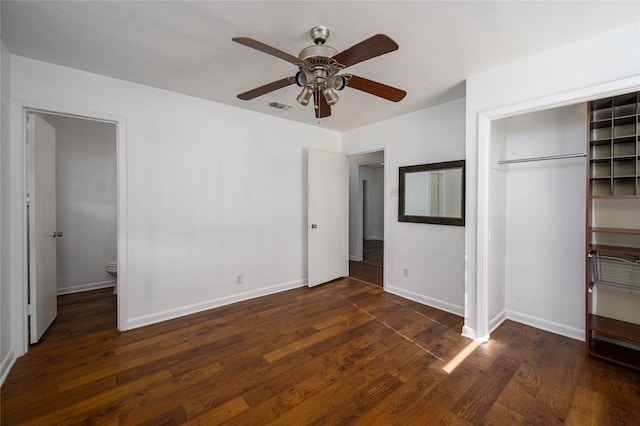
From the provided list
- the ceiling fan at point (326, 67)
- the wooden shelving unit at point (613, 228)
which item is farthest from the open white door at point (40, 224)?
the wooden shelving unit at point (613, 228)

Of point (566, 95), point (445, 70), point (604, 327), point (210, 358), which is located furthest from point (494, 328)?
point (210, 358)

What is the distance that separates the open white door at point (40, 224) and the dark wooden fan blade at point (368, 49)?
2.81 m

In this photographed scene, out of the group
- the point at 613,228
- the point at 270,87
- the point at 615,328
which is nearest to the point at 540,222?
the point at 613,228

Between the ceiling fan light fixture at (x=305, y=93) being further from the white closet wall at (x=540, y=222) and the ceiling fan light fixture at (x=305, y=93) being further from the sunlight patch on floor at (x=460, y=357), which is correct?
the sunlight patch on floor at (x=460, y=357)

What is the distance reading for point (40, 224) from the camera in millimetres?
2600

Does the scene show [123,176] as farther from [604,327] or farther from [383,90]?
[604,327]

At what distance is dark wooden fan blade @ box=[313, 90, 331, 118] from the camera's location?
6.64 ft

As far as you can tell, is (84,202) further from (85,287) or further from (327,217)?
(327,217)

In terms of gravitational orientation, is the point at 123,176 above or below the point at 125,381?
above

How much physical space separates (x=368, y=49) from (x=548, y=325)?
3119 millimetres

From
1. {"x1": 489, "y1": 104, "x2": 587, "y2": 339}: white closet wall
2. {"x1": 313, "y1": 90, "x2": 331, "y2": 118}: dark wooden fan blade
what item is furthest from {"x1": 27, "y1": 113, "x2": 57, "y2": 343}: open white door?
{"x1": 489, "y1": 104, "x2": 587, "y2": 339}: white closet wall

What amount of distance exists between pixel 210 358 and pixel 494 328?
2.74m

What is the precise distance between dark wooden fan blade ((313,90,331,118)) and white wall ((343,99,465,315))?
1781 millimetres

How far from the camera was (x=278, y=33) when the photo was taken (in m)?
1.92
